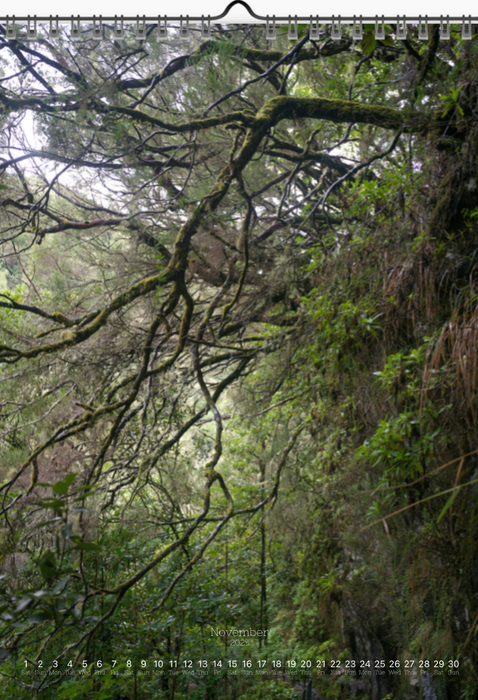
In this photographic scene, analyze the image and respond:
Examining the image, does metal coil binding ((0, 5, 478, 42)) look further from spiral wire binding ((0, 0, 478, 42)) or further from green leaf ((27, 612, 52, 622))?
green leaf ((27, 612, 52, 622))

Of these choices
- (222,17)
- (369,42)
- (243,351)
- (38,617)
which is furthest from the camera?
(243,351)

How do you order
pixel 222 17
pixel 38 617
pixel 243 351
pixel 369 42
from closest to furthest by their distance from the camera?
pixel 38 617 → pixel 222 17 → pixel 369 42 → pixel 243 351

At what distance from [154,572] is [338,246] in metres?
1.58

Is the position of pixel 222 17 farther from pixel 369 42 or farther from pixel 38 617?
pixel 38 617

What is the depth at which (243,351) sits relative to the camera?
87.0 inches

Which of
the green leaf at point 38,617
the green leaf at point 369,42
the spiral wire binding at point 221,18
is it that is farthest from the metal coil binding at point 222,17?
the green leaf at point 38,617

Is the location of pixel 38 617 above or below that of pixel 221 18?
below

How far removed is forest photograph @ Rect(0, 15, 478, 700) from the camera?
3.80 feet

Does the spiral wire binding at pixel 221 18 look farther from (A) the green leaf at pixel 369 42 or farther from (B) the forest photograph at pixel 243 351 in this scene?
(A) the green leaf at pixel 369 42

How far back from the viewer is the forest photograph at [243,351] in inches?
45.6

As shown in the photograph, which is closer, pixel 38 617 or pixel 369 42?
pixel 38 617

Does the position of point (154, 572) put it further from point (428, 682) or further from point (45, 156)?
point (45, 156)

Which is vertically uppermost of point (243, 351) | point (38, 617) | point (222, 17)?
point (243, 351)

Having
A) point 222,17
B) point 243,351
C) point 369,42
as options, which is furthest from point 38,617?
point 243,351
